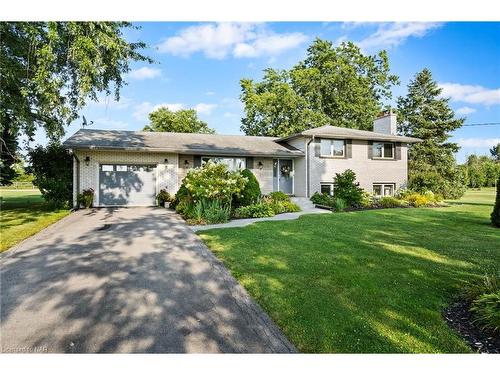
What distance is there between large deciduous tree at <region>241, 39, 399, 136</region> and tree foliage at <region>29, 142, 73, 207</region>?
65.9ft

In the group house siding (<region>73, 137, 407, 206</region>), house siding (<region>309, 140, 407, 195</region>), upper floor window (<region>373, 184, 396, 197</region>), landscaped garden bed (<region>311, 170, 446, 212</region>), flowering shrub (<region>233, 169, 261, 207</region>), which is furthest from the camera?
upper floor window (<region>373, 184, 396, 197</region>)

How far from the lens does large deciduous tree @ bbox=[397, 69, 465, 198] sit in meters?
23.7

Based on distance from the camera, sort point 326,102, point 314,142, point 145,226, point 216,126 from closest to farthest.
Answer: point 145,226 < point 314,142 < point 326,102 < point 216,126

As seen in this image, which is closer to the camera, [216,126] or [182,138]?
[182,138]

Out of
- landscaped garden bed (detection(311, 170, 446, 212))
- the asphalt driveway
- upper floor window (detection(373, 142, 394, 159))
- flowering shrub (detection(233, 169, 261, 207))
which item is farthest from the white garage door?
upper floor window (detection(373, 142, 394, 159))

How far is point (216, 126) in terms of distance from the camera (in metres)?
39.9

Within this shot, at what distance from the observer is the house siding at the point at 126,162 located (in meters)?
14.6

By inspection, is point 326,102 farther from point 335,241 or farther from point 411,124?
point 335,241

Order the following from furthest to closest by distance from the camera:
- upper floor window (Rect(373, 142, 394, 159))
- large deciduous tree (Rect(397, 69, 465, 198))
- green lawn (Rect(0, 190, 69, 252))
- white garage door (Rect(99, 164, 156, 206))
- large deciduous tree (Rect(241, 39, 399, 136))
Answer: large deciduous tree (Rect(241, 39, 399, 136)) < large deciduous tree (Rect(397, 69, 465, 198)) < upper floor window (Rect(373, 142, 394, 159)) < white garage door (Rect(99, 164, 156, 206)) < green lawn (Rect(0, 190, 69, 252))

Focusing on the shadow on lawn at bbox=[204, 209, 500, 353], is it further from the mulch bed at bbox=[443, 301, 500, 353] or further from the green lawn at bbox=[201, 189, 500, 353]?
the mulch bed at bbox=[443, 301, 500, 353]

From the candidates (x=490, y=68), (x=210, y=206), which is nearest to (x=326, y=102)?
(x=490, y=68)

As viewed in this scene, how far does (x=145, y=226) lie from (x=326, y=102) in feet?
94.4

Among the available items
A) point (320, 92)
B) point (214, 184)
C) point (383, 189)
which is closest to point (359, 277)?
point (214, 184)

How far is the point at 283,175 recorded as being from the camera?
18109 millimetres
